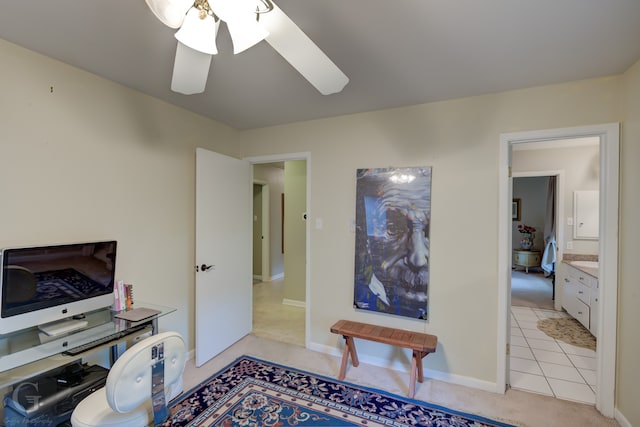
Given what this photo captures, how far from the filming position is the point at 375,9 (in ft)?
4.50

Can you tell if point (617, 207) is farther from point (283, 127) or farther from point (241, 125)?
point (241, 125)

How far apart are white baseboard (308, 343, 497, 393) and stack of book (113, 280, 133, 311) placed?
179cm

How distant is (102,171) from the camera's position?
2.11 metres

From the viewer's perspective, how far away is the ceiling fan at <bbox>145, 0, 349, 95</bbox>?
0.99 m

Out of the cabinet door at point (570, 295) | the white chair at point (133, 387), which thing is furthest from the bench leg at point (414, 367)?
the cabinet door at point (570, 295)

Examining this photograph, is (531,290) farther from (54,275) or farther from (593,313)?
(54,275)

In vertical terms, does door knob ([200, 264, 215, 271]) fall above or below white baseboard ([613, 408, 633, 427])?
above

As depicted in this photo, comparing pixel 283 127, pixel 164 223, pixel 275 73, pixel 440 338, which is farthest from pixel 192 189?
pixel 440 338

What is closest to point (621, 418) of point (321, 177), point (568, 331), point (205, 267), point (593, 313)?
point (593, 313)

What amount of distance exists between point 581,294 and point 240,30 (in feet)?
15.1

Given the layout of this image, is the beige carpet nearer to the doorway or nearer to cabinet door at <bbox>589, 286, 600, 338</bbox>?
the doorway

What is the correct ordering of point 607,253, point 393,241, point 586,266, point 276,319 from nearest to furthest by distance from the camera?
point 607,253, point 393,241, point 586,266, point 276,319

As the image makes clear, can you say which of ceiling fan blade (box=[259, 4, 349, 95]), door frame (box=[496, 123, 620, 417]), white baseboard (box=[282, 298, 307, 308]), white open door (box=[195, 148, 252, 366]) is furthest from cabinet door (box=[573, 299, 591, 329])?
ceiling fan blade (box=[259, 4, 349, 95])

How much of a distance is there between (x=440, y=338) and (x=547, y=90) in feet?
6.94
